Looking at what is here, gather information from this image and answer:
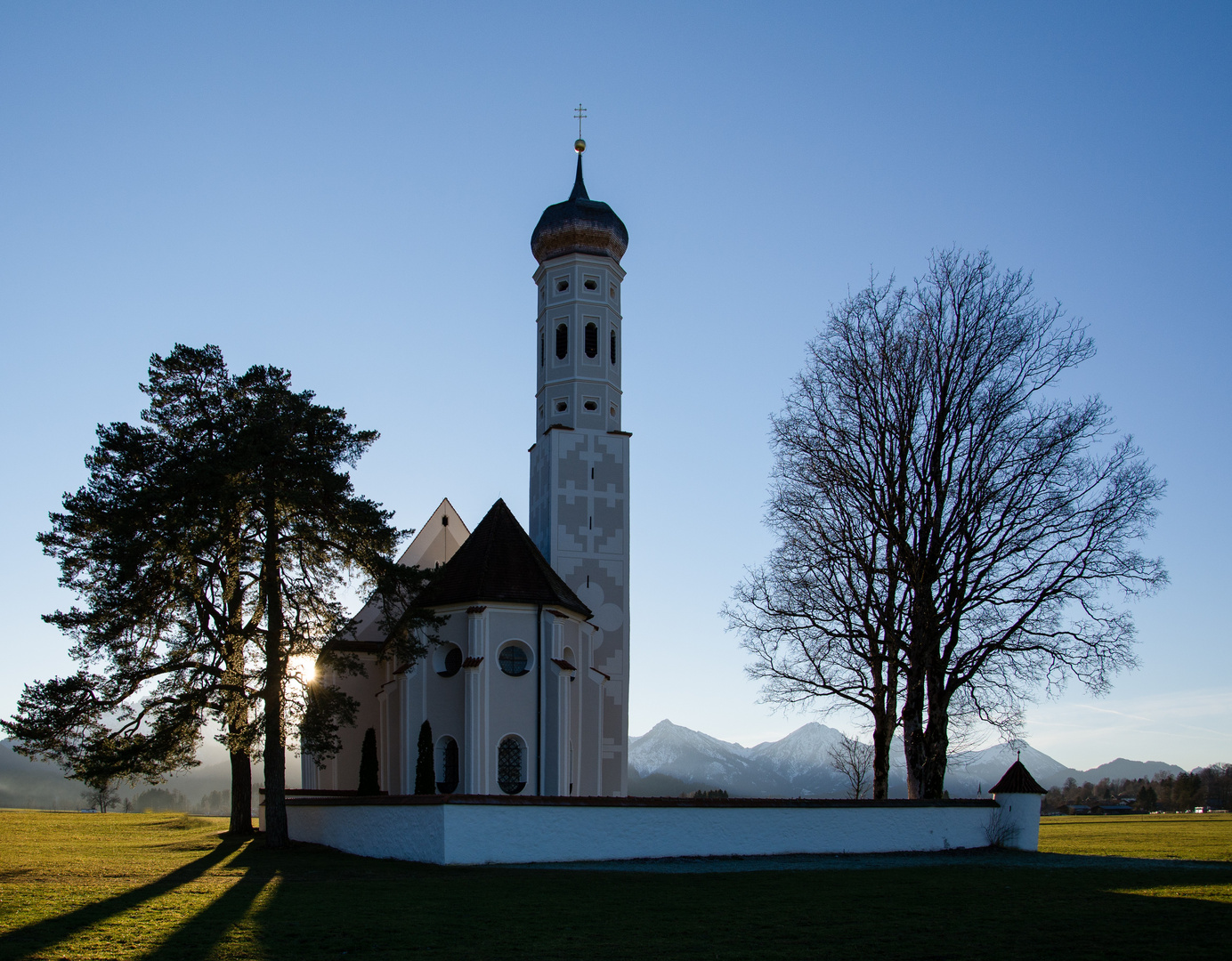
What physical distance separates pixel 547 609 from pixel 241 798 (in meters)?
10.1

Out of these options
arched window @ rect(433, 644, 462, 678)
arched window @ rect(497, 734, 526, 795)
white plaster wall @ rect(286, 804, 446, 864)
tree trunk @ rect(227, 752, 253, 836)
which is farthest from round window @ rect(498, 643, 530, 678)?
white plaster wall @ rect(286, 804, 446, 864)

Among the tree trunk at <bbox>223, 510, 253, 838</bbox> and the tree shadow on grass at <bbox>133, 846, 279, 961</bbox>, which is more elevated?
the tree trunk at <bbox>223, 510, 253, 838</bbox>

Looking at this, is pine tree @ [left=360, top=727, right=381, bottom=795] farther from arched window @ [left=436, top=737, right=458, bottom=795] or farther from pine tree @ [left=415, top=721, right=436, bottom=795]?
arched window @ [left=436, top=737, right=458, bottom=795]

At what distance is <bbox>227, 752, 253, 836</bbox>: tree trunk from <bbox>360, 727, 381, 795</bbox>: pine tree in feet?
11.1

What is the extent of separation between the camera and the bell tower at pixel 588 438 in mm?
39281

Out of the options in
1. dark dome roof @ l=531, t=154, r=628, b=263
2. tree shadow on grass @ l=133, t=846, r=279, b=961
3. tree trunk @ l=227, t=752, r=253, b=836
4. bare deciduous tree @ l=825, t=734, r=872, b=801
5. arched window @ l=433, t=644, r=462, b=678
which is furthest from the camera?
bare deciduous tree @ l=825, t=734, r=872, b=801

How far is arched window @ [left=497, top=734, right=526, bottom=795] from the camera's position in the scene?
3247 centimetres

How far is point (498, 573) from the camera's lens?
3412 cm

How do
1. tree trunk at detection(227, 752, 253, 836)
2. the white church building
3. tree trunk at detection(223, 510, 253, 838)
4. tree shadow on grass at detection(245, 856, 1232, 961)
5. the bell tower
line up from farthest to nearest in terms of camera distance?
the bell tower → tree trunk at detection(227, 752, 253, 836) → tree trunk at detection(223, 510, 253, 838) → the white church building → tree shadow on grass at detection(245, 856, 1232, 961)

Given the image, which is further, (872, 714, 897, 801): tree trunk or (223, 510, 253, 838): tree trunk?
(872, 714, 897, 801): tree trunk

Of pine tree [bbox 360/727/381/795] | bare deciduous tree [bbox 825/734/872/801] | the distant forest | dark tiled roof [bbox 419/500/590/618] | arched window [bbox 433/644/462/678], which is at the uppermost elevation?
dark tiled roof [bbox 419/500/590/618]

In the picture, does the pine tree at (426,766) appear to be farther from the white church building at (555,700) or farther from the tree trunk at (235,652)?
the tree trunk at (235,652)

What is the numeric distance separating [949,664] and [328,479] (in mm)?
15159

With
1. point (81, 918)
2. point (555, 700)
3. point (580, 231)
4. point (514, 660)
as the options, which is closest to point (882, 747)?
point (555, 700)
